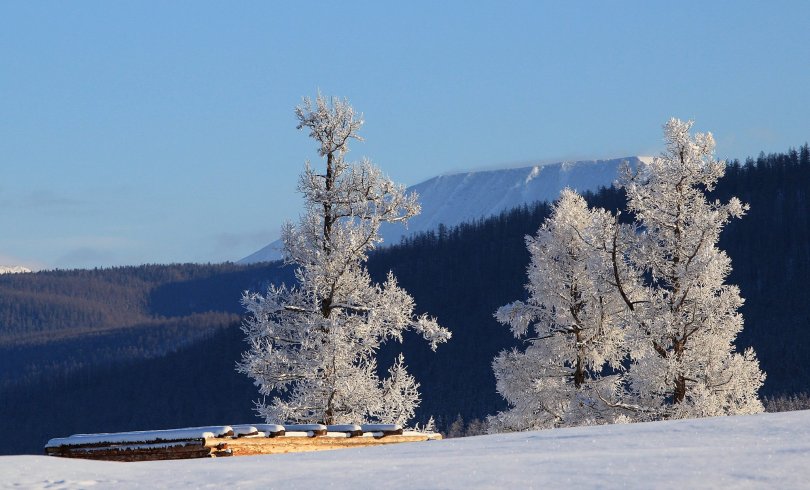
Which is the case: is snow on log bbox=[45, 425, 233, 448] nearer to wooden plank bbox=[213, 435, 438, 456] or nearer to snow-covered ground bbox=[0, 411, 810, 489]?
wooden plank bbox=[213, 435, 438, 456]

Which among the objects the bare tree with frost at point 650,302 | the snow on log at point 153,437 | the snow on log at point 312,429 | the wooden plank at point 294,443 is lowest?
the wooden plank at point 294,443

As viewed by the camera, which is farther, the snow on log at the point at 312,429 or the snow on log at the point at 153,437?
the snow on log at the point at 312,429

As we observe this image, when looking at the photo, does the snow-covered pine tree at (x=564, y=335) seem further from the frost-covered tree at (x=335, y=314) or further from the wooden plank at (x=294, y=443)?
the wooden plank at (x=294, y=443)

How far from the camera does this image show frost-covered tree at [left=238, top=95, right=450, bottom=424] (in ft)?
90.0

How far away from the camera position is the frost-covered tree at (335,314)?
90.0 feet

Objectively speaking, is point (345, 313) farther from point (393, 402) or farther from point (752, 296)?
point (752, 296)

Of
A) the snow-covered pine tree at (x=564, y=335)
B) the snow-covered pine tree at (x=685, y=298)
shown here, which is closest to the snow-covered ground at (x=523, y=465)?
the snow-covered pine tree at (x=685, y=298)

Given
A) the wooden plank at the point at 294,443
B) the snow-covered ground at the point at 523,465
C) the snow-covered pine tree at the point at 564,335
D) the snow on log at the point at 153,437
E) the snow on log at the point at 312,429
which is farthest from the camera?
the snow-covered pine tree at the point at 564,335

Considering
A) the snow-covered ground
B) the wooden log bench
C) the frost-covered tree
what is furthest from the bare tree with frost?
the wooden log bench

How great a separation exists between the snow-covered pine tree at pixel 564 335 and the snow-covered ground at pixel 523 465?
11.0 metres

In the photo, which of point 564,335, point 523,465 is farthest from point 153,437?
point 564,335

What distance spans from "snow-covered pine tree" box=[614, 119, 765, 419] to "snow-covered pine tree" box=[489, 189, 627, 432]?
4.73ft

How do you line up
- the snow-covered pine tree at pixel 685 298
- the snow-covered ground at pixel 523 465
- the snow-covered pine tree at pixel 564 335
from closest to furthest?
1. the snow-covered ground at pixel 523 465
2. the snow-covered pine tree at pixel 685 298
3. the snow-covered pine tree at pixel 564 335

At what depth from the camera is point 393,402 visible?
1099 inches
